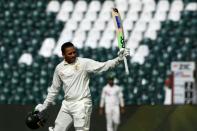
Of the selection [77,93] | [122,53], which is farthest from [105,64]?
[77,93]

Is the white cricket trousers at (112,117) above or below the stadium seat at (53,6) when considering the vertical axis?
below

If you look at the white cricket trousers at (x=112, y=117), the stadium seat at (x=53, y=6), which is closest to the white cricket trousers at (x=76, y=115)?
the white cricket trousers at (x=112, y=117)

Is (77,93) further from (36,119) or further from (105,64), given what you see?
(36,119)

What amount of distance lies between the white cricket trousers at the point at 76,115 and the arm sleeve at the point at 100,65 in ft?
1.24

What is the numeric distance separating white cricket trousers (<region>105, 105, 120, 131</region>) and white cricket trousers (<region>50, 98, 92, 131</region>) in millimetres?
5619

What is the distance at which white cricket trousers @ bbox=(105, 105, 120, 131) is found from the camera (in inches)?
531

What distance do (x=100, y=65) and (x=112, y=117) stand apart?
6.61m

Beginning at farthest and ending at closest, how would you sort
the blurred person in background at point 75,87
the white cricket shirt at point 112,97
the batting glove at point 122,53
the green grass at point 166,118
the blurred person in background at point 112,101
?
the white cricket shirt at point 112,97
the blurred person in background at point 112,101
the green grass at point 166,118
the blurred person in background at point 75,87
the batting glove at point 122,53

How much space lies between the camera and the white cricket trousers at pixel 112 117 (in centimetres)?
1349

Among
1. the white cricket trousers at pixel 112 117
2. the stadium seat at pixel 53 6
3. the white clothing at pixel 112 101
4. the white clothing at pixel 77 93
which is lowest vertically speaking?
the white cricket trousers at pixel 112 117

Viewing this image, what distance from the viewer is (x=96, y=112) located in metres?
13.1

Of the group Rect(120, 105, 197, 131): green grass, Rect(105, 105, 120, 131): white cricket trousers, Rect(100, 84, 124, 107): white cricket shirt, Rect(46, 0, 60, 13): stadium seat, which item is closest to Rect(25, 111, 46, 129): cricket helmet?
Rect(120, 105, 197, 131): green grass

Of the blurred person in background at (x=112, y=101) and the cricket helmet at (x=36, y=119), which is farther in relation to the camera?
the blurred person in background at (x=112, y=101)

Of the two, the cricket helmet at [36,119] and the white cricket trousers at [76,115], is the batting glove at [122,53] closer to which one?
the white cricket trousers at [76,115]
